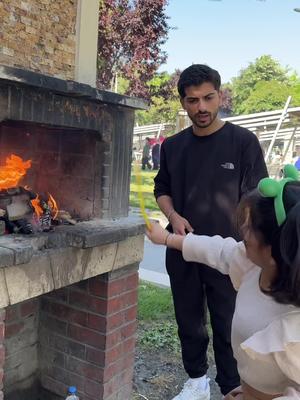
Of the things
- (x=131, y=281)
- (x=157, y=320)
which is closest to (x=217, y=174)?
(x=131, y=281)

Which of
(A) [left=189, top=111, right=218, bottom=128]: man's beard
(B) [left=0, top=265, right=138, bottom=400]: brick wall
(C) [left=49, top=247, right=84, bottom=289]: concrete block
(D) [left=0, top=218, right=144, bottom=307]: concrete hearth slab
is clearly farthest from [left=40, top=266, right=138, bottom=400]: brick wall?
(A) [left=189, top=111, right=218, bottom=128]: man's beard

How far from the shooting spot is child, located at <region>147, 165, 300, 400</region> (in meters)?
1.37

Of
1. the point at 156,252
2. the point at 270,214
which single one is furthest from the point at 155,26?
the point at 270,214

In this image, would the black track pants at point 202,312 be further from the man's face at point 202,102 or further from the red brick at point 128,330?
the man's face at point 202,102

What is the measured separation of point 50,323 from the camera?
2.86 metres

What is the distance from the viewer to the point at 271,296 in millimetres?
1556

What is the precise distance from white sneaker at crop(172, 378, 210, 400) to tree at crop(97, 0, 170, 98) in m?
8.47

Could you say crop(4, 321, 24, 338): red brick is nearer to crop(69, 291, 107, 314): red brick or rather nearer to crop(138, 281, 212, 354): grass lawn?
crop(69, 291, 107, 314): red brick

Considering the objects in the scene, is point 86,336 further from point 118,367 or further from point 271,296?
point 271,296

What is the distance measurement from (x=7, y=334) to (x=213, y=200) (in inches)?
58.2

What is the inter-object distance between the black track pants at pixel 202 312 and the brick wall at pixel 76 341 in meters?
0.28

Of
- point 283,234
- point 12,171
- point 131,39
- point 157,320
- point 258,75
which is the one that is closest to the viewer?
point 283,234

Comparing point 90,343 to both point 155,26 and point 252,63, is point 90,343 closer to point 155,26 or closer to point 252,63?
point 155,26

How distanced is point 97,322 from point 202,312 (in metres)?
0.66
